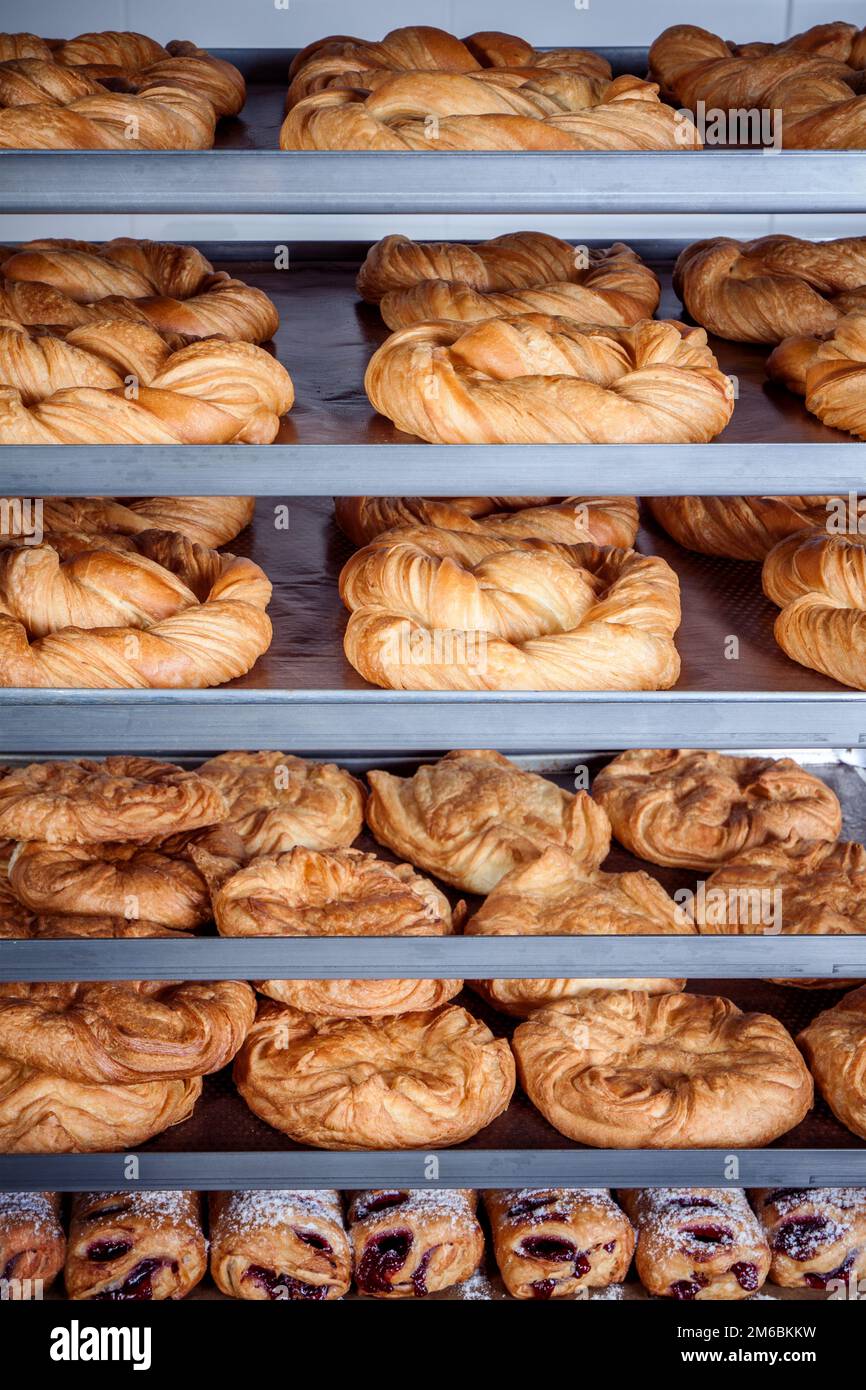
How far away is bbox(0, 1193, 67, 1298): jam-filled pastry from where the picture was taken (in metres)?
2.85

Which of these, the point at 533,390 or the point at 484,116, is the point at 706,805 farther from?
the point at 484,116

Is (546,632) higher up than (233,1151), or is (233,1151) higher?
(546,632)

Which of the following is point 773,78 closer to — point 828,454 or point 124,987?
point 828,454

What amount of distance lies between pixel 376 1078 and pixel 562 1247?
53cm

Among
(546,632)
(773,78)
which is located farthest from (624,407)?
(773,78)

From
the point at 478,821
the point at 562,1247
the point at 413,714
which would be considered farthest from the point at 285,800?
the point at 562,1247

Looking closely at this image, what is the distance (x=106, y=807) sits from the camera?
9.64ft

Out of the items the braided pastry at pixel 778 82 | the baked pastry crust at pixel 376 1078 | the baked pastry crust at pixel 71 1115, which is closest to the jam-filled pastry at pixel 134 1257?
the baked pastry crust at pixel 71 1115

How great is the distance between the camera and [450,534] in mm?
2832

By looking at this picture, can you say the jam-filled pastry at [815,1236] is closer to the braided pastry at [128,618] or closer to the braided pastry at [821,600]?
the braided pastry at [821,600]

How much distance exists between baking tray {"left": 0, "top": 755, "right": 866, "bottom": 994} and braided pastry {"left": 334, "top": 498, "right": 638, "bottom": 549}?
834mm

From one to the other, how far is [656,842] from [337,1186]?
1.08m

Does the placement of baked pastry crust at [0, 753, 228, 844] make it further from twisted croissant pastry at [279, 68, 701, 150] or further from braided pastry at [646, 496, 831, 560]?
twisted croissant pastry at [279, 68, 701, 150]


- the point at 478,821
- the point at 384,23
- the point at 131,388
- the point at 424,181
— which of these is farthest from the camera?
the point at 384,23
